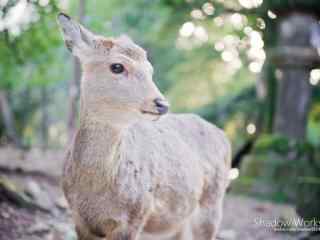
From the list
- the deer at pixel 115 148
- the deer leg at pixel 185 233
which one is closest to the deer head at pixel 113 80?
the deer at pixel 115 148

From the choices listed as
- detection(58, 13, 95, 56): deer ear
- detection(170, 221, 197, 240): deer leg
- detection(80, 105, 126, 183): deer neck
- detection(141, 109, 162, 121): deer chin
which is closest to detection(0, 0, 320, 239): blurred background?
detection(170, 221, 197, 240): deer leg

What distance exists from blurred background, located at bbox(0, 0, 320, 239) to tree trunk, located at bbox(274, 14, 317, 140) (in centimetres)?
2

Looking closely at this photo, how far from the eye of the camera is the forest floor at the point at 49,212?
A: 662cm

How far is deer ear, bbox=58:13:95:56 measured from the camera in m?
4.46

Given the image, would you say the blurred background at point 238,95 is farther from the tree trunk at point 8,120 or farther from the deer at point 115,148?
the deer at point 115,148

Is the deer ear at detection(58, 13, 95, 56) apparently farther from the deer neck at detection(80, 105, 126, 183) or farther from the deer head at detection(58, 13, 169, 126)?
the deer neck at detection(80, 105, 126, 183)

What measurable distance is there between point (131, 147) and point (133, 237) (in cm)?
69

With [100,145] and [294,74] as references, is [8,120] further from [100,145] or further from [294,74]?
[100,145]

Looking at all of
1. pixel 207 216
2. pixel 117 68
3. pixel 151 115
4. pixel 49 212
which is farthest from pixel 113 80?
pixel 49 212

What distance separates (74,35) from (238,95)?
35.5 feet

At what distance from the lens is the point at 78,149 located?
446 cm

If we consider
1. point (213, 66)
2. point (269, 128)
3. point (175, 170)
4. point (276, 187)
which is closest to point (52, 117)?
point (213, 66)

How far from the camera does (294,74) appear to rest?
11.2m

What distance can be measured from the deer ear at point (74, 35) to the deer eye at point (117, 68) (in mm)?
280
